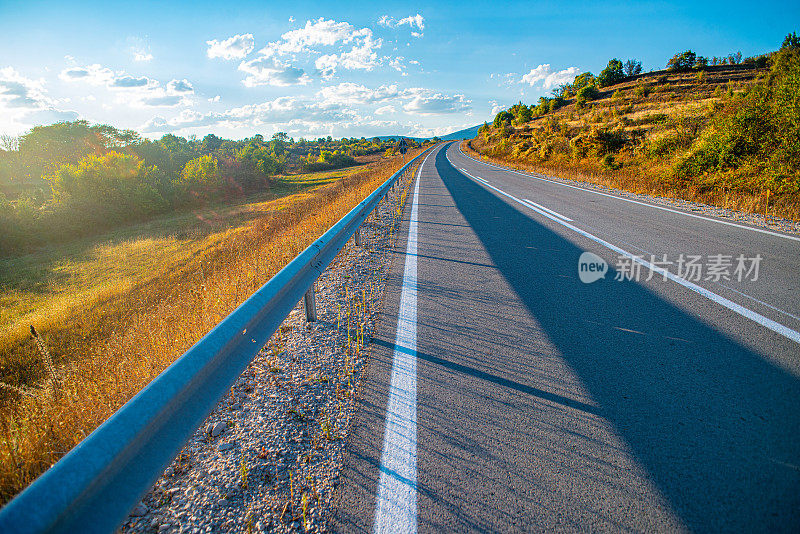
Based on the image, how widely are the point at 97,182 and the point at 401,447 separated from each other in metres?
34.5

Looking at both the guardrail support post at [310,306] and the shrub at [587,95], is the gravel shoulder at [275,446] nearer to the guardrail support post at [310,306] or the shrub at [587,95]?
the guardrail support post at [310,306]

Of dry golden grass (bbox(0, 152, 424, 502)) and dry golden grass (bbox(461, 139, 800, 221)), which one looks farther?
dry golden grass (bbox(461, 139, 800, 221))

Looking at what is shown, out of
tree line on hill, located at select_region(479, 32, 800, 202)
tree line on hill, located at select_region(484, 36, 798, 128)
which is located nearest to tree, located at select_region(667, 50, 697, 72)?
tree line on hill, located at select_region(484, 36, 798, 128)

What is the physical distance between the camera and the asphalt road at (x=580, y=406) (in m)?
1.48

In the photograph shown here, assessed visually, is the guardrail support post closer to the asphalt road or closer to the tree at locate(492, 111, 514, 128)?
the asphalt road

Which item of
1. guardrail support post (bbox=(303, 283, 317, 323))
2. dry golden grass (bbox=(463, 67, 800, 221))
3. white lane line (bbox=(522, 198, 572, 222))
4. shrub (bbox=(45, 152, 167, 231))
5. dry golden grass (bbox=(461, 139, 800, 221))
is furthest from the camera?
shrub (bbox=(45, 152, 167, 231))

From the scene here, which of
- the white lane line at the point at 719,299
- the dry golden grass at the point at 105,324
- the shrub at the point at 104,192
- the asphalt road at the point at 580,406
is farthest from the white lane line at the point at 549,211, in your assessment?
the shrub at the point at 104,192

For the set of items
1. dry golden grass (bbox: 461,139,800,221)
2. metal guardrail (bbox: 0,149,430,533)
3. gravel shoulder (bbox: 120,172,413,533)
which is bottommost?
gravel shoulder (bbox: 120,172,413,533)

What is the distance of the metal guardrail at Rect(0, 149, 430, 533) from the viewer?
853 mm

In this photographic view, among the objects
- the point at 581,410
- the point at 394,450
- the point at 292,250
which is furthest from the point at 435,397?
the point at 292,250

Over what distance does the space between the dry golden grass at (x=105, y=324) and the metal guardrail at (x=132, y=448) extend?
96cm

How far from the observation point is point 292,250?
608cm

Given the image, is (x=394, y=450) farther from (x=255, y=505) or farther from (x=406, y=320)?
(x=406, y=320)

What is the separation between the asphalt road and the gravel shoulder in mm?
145
